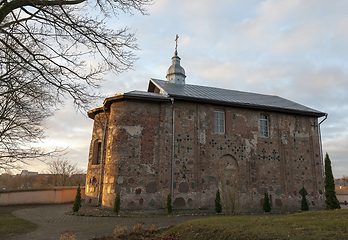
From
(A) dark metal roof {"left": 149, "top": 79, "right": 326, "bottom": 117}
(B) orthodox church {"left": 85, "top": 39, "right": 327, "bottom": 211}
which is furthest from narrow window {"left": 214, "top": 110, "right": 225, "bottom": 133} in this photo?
(A) dark metal roof {"left": 149, "top": 79, "right": 326, "bottom": 117}

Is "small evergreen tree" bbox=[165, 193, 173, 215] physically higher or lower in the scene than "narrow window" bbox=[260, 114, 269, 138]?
lower

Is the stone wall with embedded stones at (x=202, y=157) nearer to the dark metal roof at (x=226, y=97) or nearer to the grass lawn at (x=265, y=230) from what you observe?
the dark metal roof at (x=226, y=97)

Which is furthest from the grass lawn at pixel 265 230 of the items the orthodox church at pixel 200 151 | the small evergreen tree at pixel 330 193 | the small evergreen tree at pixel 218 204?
the small evergreen tree at pixel 330 193

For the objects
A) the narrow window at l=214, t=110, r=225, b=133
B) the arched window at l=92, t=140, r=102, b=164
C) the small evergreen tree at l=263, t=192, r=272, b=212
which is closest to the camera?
the small evergreen tree at l=263, t=192, r=272, b=212

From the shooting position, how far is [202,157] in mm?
15297

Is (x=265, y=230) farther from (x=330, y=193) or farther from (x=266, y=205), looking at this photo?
(x=330, y=193)

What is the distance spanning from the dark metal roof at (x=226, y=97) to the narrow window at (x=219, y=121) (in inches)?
30.3

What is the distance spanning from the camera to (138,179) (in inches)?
547

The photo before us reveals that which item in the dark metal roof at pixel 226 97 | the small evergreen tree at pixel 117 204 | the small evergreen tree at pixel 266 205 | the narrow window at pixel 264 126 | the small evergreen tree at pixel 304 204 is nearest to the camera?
the small evergreen tree at pixel 117 204

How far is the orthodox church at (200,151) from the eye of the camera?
1411cm

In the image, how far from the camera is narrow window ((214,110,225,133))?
16356mm

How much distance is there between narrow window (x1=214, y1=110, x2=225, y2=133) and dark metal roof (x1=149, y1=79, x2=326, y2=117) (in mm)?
770

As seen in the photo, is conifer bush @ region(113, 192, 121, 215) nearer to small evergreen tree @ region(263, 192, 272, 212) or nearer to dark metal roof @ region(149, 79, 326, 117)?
dark metal roof @ region(149, 79, 326, 117)

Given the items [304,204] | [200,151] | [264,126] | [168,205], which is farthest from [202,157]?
[304,204]
